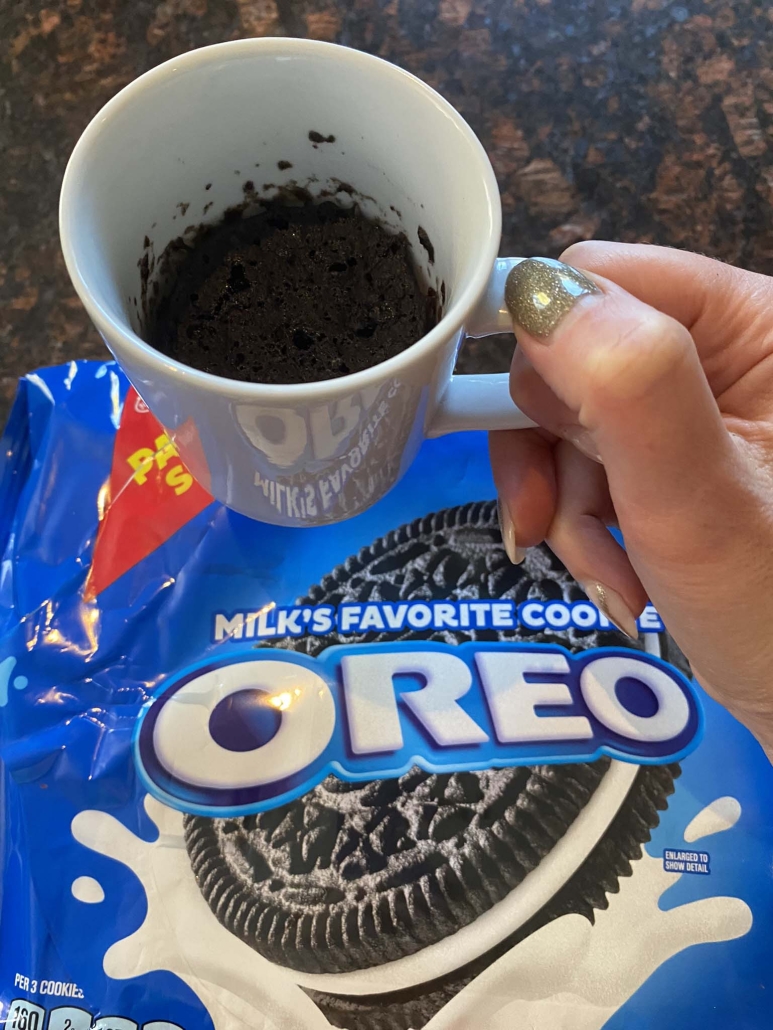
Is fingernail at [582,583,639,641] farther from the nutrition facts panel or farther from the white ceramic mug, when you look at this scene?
the nutrition facts panel

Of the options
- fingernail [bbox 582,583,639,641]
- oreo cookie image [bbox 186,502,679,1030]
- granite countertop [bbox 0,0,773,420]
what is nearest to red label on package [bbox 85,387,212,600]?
granite countertop [bbox 0,0,773,420]

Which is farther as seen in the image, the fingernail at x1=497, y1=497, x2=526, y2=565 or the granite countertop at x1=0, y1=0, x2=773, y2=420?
the granite countertop at x1=0, y1=0, x2=773, y2=420

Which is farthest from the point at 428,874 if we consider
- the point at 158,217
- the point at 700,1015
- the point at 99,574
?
the point at 158,217

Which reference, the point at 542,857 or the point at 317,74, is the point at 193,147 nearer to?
the point at 317,74

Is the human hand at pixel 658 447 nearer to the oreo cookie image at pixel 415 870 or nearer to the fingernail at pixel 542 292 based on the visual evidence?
the fingernail at pixel 542 292

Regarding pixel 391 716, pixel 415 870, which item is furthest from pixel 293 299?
pixel 415 870

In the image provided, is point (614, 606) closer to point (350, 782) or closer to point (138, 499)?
point (350, 782)
